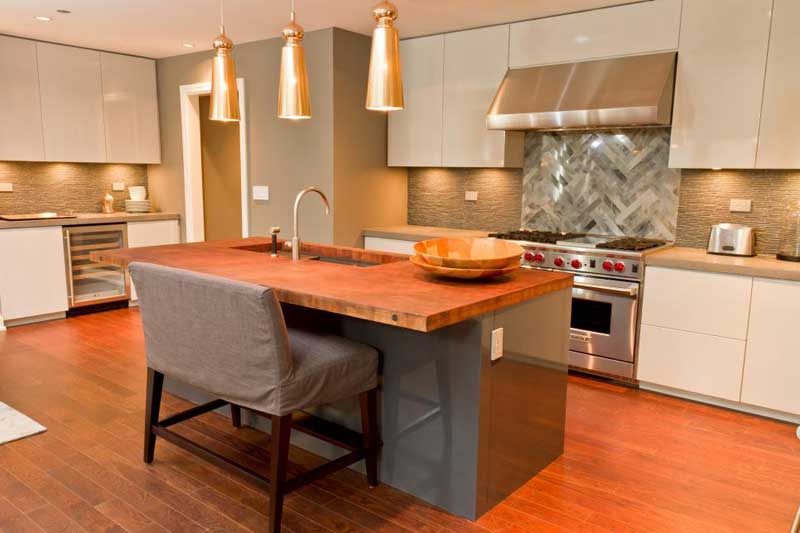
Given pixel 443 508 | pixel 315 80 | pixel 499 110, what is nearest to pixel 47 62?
pixel 315 80

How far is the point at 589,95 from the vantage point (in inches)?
154

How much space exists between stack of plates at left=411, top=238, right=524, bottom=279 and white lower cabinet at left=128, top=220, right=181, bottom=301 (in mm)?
4002

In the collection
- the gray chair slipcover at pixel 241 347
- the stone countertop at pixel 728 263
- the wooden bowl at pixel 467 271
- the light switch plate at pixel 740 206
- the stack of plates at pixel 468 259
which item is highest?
the light switch plate at pixel 740 206

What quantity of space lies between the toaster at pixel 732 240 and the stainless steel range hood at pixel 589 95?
0.75 m

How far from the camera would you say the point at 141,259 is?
308 cm

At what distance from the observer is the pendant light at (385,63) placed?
2.10 m

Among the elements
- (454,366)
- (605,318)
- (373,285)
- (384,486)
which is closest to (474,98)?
(605,318)

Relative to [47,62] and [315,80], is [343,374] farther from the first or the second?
[47,62]

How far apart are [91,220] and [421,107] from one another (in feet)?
10.2

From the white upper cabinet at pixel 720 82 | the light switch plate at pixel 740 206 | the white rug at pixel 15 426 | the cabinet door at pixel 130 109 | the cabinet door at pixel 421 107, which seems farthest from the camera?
the cabinet door at pixel 130 109

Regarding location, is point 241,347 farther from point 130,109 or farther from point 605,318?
point 130,109

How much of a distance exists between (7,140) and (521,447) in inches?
194

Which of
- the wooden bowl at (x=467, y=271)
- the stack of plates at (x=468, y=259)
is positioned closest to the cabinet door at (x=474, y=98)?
the stack of plates at (x=468, y=259)

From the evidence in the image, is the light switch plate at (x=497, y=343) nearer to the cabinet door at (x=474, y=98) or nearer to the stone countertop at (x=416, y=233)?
the stone countertop at (x=416, y=233)
